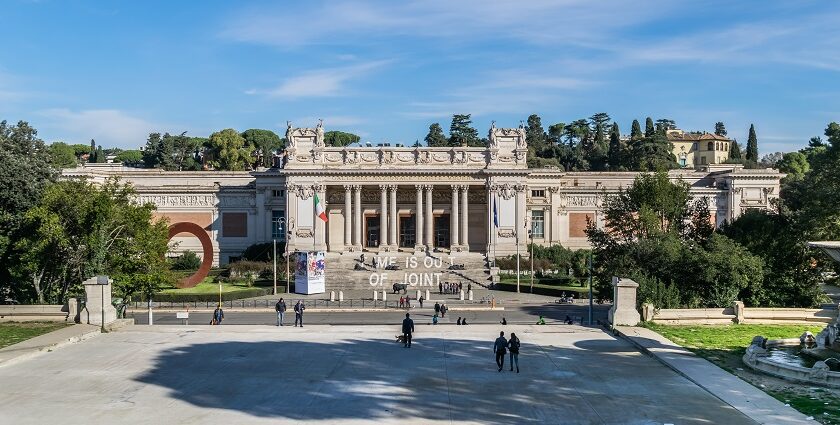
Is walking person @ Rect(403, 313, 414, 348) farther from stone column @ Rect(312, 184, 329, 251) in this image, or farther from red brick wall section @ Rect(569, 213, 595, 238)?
red brick wall section @ Rect(569, 213, 595, 238)

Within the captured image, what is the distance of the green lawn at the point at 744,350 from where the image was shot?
22.5 meters

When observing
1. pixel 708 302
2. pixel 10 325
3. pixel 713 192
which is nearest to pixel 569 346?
pixel 708 302

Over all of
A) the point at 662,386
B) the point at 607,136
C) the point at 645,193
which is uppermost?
the point at 607,136

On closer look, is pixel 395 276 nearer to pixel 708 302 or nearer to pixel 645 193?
pixel 645 193

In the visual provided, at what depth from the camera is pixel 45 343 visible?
32.7 meters

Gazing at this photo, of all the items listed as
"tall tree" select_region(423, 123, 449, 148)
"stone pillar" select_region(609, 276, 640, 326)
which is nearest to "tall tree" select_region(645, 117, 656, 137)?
→ "tall tree" select_region(423, 123, 449, 148)

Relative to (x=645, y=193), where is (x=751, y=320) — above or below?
below

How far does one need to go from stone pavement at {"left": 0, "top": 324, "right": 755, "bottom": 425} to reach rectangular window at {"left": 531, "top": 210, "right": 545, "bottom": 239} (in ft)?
182

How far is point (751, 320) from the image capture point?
38.5m

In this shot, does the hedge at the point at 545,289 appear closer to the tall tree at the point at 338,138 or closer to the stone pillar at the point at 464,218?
the stone pillar at the point at 464,218

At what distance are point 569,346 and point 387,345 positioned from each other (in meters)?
7.34

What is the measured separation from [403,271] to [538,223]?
22121 millimetres

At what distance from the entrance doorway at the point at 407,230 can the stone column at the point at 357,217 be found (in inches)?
196

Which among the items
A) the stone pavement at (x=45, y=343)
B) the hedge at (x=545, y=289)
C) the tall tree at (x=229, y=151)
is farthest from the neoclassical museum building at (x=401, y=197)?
the stone pavement at (x=45, y=343)
